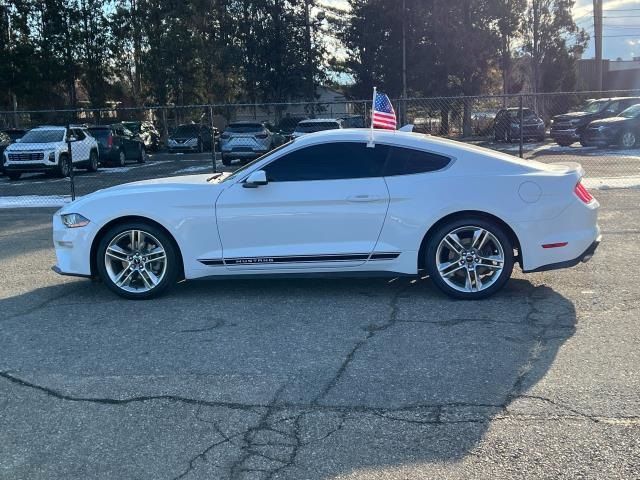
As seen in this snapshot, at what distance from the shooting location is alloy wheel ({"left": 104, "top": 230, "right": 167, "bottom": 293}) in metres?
6.62

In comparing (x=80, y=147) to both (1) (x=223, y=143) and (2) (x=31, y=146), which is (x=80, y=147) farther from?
(1) (x=223, y=143)

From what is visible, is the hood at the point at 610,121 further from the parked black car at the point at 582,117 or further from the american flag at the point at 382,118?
the american flag at the point at 382,118

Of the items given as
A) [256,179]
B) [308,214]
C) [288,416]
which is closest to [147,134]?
[256,179]

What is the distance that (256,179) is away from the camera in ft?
21.0

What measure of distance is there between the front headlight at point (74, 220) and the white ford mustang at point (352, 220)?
15 millimetres

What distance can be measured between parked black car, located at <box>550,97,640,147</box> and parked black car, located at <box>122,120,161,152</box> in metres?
19.1

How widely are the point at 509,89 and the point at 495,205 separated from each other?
4319cm

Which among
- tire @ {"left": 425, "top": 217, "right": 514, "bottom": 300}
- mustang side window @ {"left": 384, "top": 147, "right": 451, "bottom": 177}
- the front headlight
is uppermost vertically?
mustang side window @ {"left": 384, "top": 147, "right": 451, "bottom": 177}

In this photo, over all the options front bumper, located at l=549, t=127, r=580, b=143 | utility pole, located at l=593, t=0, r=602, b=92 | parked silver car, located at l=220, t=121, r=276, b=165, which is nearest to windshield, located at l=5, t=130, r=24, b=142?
parked silver car, located at l=220, t=121, r=276, b=165

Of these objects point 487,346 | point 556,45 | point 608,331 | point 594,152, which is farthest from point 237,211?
point 556,45

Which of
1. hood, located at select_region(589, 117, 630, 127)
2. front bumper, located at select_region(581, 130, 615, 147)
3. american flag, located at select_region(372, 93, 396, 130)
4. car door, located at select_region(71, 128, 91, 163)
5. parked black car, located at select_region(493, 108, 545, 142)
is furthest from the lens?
parked black car, located at select_region(493, 108, 545, 142)

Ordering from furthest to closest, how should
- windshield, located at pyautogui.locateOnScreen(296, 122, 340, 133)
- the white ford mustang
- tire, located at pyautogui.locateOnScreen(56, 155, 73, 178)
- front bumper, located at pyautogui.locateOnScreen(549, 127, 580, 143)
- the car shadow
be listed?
front bumper, located at pyautogui.locateOnScreen(549, 127, 580, 143), windshield, located at pyautogui.locateOnScreen(296, 122, 340, 133), tire, located at pyautogui.locateOnScreen(56, 155, 73, 178), the white ford mustang, the car shadow

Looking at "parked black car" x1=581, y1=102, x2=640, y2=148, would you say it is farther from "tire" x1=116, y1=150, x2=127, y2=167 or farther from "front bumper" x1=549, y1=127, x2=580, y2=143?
"tire" x1=116, y1=150, x2=127, y2=167

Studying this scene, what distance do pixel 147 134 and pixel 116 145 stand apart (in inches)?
331
